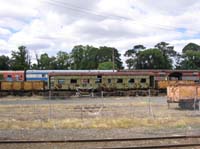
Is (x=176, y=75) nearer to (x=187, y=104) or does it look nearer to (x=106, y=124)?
(x=187, y=104)

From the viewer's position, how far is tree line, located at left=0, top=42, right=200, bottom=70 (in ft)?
458

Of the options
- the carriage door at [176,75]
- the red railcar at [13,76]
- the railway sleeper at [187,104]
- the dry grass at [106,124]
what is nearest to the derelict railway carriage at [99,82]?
the carriage door at [176,75]

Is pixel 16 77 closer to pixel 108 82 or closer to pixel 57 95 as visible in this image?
pixel 57 95

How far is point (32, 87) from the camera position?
174 feet

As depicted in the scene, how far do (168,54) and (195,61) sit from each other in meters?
21.5

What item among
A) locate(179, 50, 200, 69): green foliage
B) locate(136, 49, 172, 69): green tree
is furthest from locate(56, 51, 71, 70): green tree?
locate(179, 50, 200, 69): green foliage

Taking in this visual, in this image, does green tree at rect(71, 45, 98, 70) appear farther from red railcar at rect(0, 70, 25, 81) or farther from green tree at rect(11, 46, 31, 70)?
red railcar at rect(0, 70, 25, 81)

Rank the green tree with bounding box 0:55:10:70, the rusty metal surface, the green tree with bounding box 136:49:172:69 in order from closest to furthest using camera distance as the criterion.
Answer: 1. the rusty metal surface
2. the green tree with bounding box 0:55:10:70
3. the green tree with bounding box 136:49:172:69

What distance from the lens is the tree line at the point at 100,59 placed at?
458ft

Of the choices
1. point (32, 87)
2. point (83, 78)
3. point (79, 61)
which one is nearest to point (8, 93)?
point (32, 87)

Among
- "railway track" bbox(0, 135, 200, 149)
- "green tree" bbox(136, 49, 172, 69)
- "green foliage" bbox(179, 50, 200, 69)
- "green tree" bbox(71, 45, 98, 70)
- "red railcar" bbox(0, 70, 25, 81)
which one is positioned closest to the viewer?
"railway track" bbox(0, 135, 200, 149)

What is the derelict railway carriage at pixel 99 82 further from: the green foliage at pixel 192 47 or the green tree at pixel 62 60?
the green foliage at pixel 192 47

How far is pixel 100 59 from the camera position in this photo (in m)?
159

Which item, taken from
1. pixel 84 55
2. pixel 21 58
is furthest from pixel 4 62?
pixel 84 55
